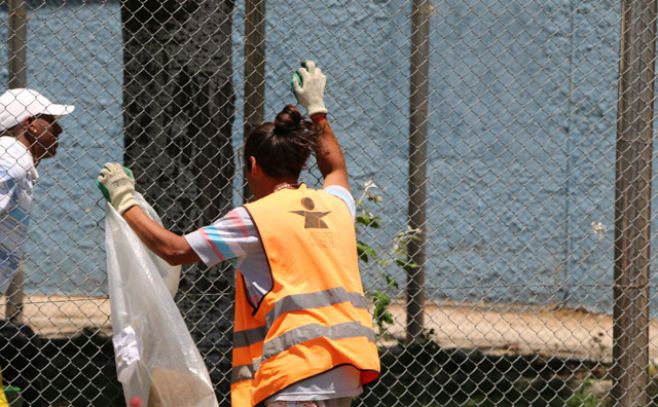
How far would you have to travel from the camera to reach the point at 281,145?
11.4 ft

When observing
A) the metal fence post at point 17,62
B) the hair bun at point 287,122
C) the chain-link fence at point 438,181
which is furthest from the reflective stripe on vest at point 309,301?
the metal fence post at point 17,62

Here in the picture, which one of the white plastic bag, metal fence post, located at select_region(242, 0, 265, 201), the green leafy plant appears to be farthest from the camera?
the green leafy plant

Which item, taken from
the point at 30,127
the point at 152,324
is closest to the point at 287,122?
the point at 152,324

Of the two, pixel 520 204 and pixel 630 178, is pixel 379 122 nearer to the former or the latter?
pixel 520 204

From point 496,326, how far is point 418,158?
197 cm

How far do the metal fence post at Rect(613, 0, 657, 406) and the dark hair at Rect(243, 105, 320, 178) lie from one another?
2164 millimetres

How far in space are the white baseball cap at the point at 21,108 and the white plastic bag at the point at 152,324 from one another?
0.85 meters

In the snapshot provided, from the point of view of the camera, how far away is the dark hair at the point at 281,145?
3.49 meters

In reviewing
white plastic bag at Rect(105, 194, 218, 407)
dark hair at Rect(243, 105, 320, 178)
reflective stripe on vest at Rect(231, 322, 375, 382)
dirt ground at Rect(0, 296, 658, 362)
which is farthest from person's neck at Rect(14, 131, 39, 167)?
dirt ground at Rect(0, 296, 658, 362)

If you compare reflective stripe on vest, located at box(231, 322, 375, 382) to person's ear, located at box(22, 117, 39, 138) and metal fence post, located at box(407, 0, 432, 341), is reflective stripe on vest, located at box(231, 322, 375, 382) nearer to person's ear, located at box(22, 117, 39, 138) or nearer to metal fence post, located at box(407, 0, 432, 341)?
person's ear, located at box(22, 117, 39, 138)

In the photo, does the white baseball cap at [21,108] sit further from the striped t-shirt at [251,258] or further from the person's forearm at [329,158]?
the striped t-shirt at [251,258]

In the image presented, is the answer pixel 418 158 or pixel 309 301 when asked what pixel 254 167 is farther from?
pixel 418 158

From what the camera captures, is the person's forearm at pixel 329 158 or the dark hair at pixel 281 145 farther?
the person's forearm at pixel 329 158

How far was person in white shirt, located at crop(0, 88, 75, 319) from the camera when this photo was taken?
13.9ft
